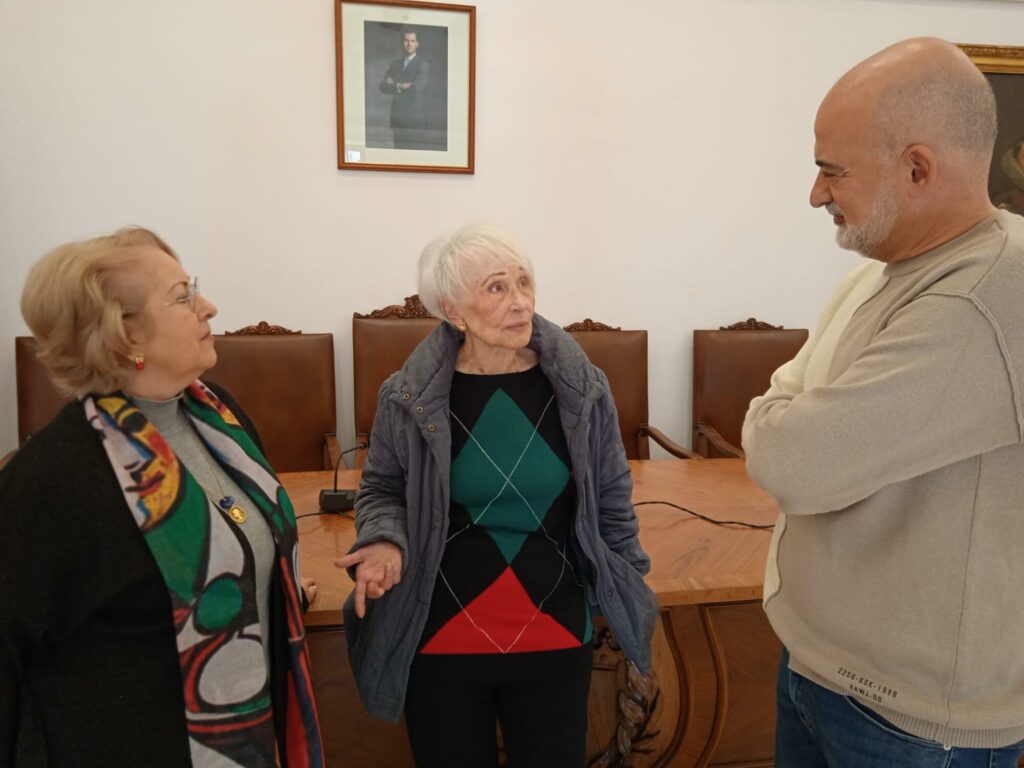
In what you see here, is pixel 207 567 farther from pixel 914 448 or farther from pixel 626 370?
pixel 626 370

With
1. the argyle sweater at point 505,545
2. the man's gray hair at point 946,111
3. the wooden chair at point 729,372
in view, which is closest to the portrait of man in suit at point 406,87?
the wooden chair at point 729,372

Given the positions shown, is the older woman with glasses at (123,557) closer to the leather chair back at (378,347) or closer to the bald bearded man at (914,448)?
the bald bearded man at (914,448)

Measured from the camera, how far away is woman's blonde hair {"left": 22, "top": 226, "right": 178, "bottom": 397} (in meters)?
1.03

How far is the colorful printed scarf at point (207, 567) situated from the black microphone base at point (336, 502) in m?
0.76

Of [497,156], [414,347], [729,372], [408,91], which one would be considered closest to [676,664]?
[414,347]

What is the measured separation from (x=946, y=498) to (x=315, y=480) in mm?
1715

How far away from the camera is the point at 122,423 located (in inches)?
41.3

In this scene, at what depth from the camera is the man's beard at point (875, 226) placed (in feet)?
3.34

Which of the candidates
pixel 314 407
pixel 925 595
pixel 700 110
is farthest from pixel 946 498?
pixel 700 110

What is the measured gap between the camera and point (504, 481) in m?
1.33

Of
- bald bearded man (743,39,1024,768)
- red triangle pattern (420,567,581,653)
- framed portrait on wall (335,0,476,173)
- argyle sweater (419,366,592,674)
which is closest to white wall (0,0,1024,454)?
framed portrait on wall (335,0,476,173)

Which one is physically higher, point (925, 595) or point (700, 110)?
point (700, 110)

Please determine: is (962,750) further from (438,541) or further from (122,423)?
(122,423)

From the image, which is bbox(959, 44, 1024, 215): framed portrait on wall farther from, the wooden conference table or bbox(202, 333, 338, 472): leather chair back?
bbox(202, 333, 338, 472): leather chair back
